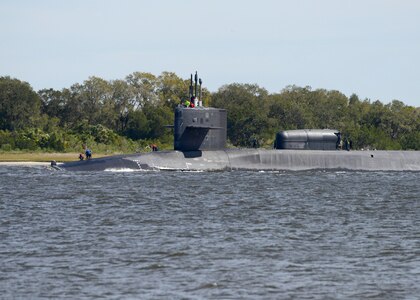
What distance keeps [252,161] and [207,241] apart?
3117 cm

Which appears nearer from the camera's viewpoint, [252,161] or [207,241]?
[207,241]

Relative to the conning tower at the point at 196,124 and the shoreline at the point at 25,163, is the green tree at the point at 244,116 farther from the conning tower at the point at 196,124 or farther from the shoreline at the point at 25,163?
the conning tower at the point at 196,124

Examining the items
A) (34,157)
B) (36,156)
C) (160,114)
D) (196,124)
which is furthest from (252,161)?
(160,114)

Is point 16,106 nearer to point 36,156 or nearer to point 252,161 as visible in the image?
point 36,156

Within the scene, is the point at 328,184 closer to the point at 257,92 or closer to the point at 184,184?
the point at 184,184

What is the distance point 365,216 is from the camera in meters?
38.7

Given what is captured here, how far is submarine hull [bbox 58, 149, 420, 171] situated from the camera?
60062 millimetres

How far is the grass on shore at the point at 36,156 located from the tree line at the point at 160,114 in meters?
5.54

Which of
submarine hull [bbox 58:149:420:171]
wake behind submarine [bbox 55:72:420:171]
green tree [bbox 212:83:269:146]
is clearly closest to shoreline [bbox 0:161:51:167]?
wake behind submarine [bbox 55:72:420:171]

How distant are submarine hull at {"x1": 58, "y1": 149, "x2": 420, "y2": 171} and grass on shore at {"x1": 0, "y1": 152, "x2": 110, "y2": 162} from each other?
68.3ft

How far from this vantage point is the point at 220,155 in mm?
61188

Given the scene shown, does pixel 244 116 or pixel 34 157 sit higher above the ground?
pixel 244 116

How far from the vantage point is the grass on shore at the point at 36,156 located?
8406cm

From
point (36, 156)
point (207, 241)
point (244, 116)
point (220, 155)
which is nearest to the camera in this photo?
point (207, 241)
